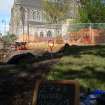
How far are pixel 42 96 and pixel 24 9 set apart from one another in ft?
388

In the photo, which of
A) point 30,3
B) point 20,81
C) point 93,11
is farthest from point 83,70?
point 30,3

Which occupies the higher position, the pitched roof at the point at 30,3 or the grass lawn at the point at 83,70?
the pitched roof at the point at 30,3

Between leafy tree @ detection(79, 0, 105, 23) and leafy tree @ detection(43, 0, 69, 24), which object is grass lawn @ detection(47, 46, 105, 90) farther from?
leafy tree @ detection(43, 0, 69, 24)

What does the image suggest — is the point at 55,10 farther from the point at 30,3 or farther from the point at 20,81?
the point at 20,81

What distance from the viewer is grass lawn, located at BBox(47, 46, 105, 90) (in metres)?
11.5

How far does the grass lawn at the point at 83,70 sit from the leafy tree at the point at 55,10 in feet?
225

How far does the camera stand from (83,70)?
41.7 ft

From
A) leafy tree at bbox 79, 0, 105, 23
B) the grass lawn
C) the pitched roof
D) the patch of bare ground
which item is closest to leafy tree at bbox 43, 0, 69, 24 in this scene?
leafy tree at bbox 79, 0, 105, 23

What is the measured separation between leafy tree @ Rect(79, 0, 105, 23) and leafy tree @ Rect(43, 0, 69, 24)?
Answer: 20.1 m

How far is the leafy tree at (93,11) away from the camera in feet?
203

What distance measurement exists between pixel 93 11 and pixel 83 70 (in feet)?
165

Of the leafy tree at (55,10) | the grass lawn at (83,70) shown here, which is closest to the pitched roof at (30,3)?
the leafy tree at (55,10)

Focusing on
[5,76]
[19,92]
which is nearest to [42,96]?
[19,92]

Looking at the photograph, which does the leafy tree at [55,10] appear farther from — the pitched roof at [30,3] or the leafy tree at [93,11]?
the pitched roof at [30,3]
